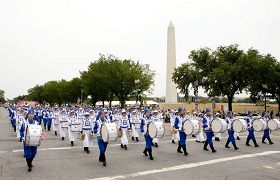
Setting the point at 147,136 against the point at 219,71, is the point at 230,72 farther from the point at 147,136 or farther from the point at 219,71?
the point at 147,136

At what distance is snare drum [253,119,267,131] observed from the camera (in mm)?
18922

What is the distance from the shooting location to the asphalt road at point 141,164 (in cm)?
1104

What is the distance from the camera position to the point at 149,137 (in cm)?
1391

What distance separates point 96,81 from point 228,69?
73.5 ft

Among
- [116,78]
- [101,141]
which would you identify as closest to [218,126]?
[101,141]

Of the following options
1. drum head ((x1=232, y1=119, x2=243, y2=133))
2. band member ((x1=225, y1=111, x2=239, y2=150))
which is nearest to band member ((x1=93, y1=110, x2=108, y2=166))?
band member ((x1=225, y1=111, x2=239, y2=150))

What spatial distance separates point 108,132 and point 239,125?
8.18m

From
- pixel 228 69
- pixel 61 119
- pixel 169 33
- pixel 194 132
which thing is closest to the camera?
pixel 194 132

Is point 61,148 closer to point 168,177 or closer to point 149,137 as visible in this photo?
point 149,137

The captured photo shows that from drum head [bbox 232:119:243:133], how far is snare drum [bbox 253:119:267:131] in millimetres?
1637

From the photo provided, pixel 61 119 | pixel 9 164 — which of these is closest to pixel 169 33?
pixel 61 119

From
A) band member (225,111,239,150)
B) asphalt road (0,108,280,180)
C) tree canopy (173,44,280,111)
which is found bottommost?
asphalt road (0,108,280,180)

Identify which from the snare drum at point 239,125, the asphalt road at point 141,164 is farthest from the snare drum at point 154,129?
the snare drum at point 239,125

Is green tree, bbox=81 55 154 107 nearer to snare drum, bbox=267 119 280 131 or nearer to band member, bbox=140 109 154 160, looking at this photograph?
snare drum, bbox=267 119 280 131
